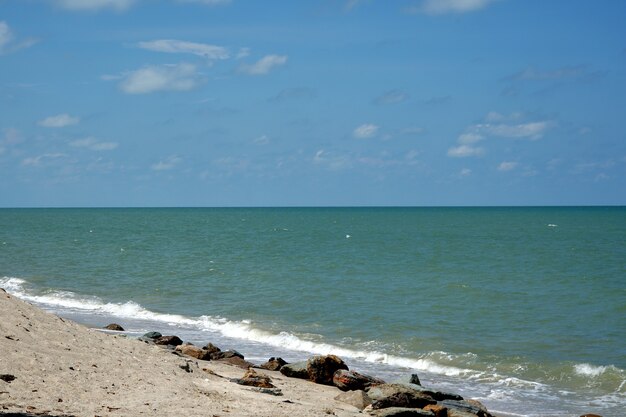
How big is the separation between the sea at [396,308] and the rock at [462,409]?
50.6 inches

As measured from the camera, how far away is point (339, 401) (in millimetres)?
14227

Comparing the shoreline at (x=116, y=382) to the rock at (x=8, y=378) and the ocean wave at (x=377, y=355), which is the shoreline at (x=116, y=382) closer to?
the rock at (x=8, y=378)

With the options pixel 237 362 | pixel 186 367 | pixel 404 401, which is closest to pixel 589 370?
pixel 404 401

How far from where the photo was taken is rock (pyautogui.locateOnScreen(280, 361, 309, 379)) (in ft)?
54.3

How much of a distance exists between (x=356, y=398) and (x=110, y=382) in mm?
4417

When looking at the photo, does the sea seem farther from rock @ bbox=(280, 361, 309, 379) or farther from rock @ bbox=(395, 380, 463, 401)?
rock @ bbox=(280, 361, 309, 379)

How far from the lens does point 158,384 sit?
1309cm

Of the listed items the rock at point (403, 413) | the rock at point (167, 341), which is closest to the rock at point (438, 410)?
the rock at point (403, 413)

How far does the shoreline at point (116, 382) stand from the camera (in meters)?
11.2

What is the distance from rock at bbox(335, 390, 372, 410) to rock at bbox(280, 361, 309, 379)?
209 cm

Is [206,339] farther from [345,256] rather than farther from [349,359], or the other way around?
[345,256]

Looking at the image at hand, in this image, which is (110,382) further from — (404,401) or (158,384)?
(404,401)

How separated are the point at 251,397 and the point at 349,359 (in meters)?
7.32

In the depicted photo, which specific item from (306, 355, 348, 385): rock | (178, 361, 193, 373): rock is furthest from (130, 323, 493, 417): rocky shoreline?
(178, 361, 193, 373): rock
